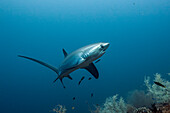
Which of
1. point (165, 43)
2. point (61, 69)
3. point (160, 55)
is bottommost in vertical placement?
point (61, 69)

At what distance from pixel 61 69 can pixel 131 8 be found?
86.0 m

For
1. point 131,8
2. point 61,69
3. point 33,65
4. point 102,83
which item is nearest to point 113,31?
point 131,8

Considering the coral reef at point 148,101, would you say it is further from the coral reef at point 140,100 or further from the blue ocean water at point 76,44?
the blue ocean water at point 76,44

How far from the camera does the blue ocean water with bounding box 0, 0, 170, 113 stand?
72.0m

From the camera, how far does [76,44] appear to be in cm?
10988

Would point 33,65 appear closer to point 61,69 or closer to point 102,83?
point 102,83

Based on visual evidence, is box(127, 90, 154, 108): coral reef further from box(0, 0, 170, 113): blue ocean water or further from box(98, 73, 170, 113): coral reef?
box(0, 0, 170, 113): blue ocean water

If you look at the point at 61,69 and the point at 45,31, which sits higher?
the point at 45,31

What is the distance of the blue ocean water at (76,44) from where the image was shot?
2835 inches

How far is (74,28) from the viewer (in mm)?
96250

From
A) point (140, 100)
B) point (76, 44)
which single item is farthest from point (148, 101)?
point (76, 44)

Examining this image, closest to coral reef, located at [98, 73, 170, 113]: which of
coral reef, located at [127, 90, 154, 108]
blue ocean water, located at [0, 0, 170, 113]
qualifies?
coral reef, located at [127, 90, 154, 108]

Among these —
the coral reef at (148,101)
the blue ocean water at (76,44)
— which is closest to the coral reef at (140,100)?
the coral reef at (148,101)

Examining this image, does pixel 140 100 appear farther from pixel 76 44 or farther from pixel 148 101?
pixel 76 44
